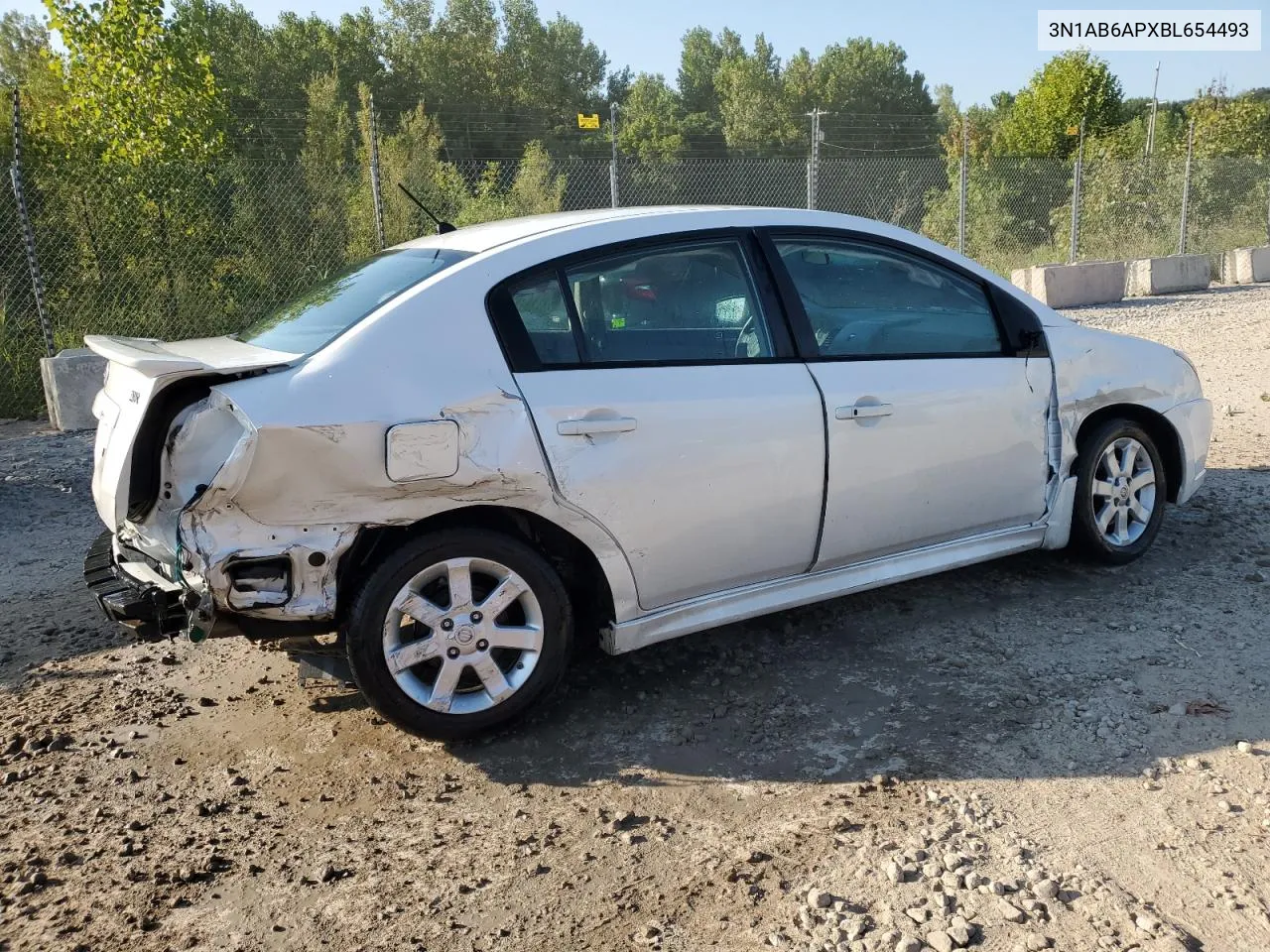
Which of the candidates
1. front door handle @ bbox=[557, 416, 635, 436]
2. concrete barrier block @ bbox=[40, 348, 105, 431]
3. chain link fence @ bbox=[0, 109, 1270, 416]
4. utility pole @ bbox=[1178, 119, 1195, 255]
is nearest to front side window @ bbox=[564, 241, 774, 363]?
front door handle @ bbox=[557, 416, 635, 436]

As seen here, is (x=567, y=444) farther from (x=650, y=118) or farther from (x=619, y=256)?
(x=650, y=118)

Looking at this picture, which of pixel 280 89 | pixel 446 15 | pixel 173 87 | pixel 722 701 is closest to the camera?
pixel 722 701

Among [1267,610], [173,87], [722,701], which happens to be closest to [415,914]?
[722,701]

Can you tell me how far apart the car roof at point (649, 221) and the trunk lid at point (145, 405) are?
2.74ft

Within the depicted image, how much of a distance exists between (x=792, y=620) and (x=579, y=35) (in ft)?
222

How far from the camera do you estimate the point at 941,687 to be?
374 cm

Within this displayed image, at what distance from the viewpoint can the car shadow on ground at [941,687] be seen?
3.29m

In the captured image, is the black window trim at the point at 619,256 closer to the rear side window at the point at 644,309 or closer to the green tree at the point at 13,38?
the rear side window at the point at 644,309

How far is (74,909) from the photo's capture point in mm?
2664

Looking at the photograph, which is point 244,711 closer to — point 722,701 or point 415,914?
point 415,914

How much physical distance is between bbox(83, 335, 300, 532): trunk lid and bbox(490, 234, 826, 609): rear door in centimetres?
86

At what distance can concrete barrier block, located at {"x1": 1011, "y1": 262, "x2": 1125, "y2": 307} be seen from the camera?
15.7 meters

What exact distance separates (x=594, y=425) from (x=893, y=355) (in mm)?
1308

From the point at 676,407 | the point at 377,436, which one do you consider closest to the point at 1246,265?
the point at 676,407
